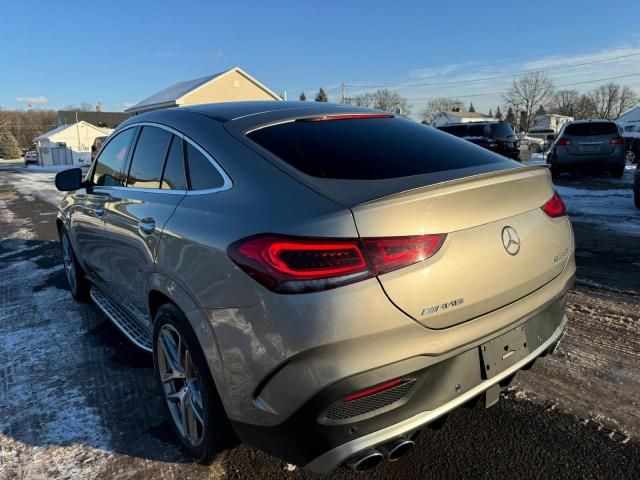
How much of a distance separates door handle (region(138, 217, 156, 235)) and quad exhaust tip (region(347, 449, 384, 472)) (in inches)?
58.5

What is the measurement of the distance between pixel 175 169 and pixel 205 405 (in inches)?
47.8

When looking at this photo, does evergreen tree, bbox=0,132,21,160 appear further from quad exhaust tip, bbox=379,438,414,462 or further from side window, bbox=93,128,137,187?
quad exhaust tip, bbox=379,438,414,462

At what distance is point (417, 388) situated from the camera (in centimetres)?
181

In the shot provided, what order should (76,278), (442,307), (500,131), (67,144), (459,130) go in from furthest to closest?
(67,144), (459,130), (500,131), (76,278), (442,307)

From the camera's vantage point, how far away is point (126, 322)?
346cm

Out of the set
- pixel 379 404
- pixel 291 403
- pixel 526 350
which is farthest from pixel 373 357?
pixel 526 350

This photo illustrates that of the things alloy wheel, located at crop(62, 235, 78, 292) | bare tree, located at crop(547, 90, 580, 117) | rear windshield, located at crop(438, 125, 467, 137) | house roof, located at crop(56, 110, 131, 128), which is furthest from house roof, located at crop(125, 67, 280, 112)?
bare tree, located at crop(547, 90, 580, 117)

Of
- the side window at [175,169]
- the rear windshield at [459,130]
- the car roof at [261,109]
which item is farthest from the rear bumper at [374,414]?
the rear windshield at [459,130]

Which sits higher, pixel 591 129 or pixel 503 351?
pixel 591 129

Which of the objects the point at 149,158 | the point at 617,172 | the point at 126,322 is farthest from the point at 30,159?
the point at 149,158

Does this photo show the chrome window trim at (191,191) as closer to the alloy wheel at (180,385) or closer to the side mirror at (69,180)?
the alloy wheel at (180,385)

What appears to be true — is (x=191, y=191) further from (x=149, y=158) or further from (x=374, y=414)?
(x=374, y=414)

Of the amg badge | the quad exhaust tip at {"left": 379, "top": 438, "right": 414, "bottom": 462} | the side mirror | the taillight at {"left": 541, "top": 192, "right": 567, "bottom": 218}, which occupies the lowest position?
the quad exhaust tip at {"left": 379, "top": 438, "right": 414, "bottom": 462}

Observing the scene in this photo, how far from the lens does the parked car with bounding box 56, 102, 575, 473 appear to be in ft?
5.65
